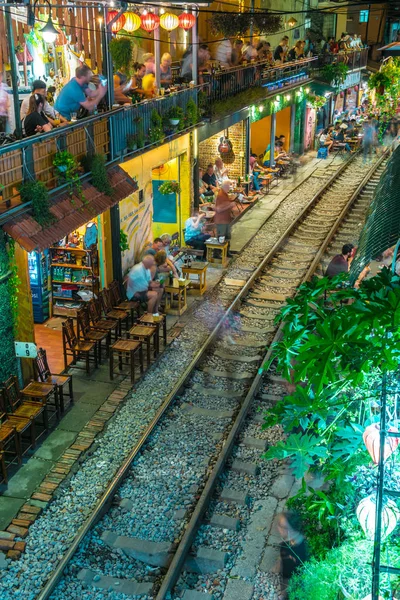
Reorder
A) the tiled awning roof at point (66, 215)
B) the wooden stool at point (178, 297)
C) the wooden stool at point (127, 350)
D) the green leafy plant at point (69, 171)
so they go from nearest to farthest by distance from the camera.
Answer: the tiled awning roof at point (66, 215), the green leafy plant at point (69, 171), the wooden stool at point (127, 350), the wooden stool at point (178, 297)

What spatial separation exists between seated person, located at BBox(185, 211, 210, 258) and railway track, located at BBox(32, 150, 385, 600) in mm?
3297

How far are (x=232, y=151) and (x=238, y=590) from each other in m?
18.9

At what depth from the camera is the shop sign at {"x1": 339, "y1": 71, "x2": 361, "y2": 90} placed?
126ft

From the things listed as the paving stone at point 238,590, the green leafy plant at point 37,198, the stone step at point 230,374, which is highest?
the green leafy plant at point 37,198

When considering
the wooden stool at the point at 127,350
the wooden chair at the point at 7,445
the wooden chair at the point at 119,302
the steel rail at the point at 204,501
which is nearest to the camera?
the steel rail at the point at 204,501

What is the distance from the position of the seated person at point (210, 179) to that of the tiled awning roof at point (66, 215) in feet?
28.2

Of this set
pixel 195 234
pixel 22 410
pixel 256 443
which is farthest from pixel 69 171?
pixel 195 234

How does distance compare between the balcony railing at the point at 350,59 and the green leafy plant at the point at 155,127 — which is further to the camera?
the balcony railing at the point at 350,59

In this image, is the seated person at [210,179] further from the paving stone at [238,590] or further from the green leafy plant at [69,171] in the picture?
the paving stone at [238,590]

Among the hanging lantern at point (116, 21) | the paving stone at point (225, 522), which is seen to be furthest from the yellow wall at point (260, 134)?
the paving stone at point (225, 522)

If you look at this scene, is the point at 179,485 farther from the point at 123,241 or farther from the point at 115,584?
the point at 123,241

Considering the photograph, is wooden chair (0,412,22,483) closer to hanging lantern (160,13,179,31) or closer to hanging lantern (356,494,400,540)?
hanging lantern (356,494,400,540)

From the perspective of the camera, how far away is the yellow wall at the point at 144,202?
615 inches

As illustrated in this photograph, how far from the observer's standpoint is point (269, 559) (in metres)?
8.16
